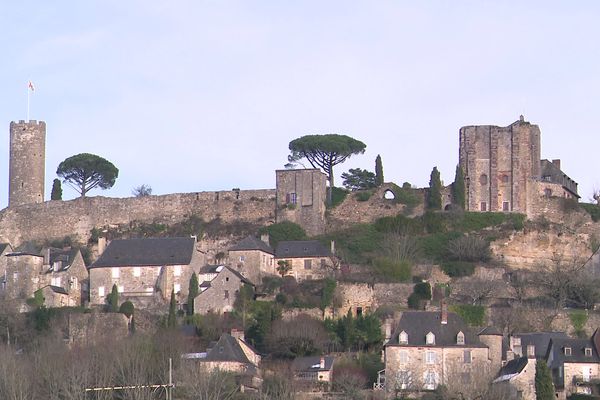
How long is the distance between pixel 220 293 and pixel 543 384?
16.8m

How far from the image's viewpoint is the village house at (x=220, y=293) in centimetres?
8081

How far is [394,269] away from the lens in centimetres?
8288

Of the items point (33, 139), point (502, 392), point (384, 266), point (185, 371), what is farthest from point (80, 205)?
point (502, 392)

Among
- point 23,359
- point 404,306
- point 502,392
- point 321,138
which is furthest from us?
point 321,138

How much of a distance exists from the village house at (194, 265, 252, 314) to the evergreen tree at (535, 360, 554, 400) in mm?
15790

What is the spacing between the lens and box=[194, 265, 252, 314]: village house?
265ft

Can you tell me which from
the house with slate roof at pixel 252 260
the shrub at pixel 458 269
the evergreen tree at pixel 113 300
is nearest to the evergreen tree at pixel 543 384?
the shrub at pixel 458 269

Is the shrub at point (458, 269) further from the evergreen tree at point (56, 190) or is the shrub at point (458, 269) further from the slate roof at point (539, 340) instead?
the evergreen tree at point (56, 190)

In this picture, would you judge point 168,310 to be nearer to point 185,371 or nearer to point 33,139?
point 185,371

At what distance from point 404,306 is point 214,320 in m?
7.97

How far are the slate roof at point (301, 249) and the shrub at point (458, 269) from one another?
5.28 metres

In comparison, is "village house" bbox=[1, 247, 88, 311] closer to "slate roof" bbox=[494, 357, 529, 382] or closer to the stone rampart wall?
the stone rampart wall

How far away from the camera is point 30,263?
283ft

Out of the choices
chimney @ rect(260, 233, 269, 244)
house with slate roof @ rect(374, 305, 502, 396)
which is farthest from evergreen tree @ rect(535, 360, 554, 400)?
chimney @ rect(260, 233, 269, 244)
